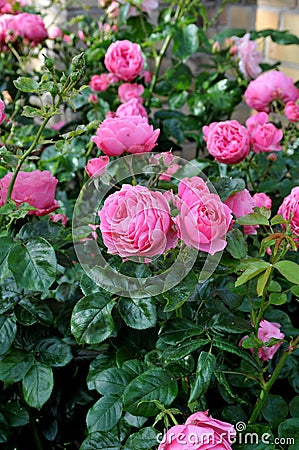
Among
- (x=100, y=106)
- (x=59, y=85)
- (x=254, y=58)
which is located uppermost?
(x=59, y=85)

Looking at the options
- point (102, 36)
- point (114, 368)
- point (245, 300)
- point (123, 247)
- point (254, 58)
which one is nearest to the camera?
point (123, 247)

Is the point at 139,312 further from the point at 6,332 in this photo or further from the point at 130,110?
the point at 130,110

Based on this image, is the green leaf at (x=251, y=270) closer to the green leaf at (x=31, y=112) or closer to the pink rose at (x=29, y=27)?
the green leaf at (x=31, y=112)

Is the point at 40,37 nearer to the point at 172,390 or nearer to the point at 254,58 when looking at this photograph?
the point at 254,58

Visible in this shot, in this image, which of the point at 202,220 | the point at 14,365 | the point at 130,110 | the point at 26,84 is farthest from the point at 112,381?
the point at 130,110

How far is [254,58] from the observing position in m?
1.47

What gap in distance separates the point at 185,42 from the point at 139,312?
979 mm

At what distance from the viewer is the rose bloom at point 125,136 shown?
0.85 meters

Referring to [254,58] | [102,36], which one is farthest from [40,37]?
[254,58]

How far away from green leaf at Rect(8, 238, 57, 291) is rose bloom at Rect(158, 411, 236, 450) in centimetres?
24

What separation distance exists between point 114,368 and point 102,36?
3.46 ft

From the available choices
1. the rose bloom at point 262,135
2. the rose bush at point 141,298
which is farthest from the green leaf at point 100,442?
the rose bloom at point 262,135

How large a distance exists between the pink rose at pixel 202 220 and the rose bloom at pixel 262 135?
49 cm

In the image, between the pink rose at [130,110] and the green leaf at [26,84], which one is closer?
the green leaf at [26,84]
